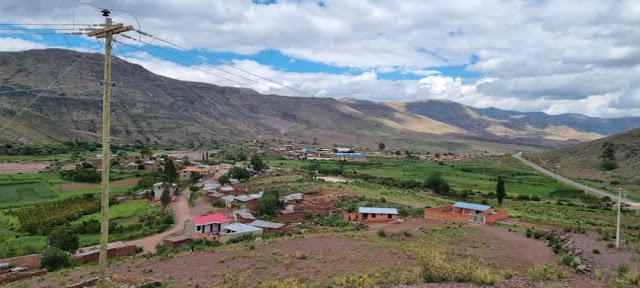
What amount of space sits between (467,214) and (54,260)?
109ft

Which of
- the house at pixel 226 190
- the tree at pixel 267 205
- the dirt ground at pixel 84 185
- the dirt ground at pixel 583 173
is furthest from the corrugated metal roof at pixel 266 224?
the dirt ground at pixel 583 173

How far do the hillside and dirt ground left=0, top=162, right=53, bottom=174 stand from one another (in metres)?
97.7

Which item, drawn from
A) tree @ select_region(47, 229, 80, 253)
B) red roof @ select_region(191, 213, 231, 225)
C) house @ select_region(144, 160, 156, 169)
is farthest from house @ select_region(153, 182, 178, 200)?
tree @ select_region(47, 229, 80, 253)

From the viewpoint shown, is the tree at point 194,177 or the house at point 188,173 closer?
the tree at point 194,177

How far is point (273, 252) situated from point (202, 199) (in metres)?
30.9

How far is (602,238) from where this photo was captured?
1134 inches

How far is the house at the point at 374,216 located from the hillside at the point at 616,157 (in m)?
52.1

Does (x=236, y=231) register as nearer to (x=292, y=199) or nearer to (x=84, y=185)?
(x=292, y=199)

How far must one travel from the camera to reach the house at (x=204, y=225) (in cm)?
3247

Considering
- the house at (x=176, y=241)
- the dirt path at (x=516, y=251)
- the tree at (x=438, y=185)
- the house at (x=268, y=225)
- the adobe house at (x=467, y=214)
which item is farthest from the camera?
the tree at (x=438, y=185)

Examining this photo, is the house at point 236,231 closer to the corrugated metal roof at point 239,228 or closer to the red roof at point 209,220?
the corrugated metal roof at point 239,228

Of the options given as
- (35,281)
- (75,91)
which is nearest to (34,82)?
(75,91)

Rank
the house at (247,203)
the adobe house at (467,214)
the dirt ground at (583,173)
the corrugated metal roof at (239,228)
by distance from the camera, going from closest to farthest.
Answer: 1. the corrugated metal roof at (239,228)
2. the adobe house at (467,214)
3. the house at (247,203)
4. the dirt ground at (583,173)

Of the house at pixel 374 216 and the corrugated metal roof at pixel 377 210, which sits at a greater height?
the corrugated metal roof at pixel 377 210
